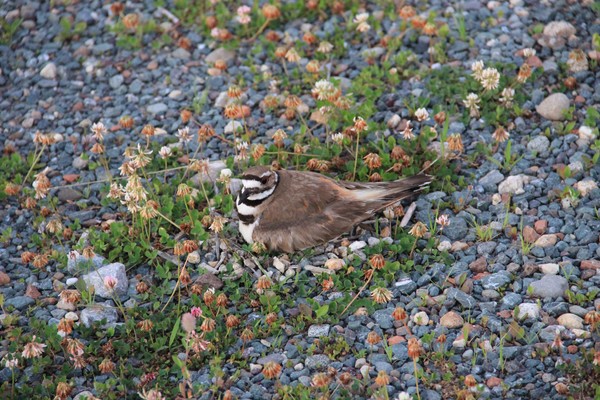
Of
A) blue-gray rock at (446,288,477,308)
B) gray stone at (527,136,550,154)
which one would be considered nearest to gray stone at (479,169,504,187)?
gray stone at (527,136,550,154)

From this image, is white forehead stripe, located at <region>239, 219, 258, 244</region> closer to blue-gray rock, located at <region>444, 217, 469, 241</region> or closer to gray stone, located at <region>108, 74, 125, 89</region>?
blue-gray rock, located at <region>444, 217, 469, 241</region>

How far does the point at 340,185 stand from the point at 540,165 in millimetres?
1869

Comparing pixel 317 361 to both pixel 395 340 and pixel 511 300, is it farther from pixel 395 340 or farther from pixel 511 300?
pixel 511 300

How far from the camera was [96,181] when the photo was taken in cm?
788

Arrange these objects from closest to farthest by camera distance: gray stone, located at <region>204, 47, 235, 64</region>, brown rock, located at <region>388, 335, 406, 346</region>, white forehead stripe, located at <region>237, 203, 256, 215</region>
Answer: brown rock, located at <region>388, 335, 406, 346</region> < white forehead stripe, located at <region>237, 203, 256, 215</region> < gray stone, located at <region>204, 47, 235, 64</region>

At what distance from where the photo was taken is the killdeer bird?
715cm

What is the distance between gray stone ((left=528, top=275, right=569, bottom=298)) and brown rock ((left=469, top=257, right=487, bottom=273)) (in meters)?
0.43

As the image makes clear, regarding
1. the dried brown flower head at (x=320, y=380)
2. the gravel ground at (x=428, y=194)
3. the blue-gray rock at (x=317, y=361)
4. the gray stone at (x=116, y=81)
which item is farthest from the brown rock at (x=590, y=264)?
the gray stone at (x=116, y=81)

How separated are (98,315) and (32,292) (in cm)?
66

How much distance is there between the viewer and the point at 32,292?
696 centimetres

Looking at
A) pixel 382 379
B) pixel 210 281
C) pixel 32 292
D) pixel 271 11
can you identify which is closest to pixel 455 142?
pixel 210 281

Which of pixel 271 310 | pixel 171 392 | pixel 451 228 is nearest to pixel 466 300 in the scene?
pixel 451 228

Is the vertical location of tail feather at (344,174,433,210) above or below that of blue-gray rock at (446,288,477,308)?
above

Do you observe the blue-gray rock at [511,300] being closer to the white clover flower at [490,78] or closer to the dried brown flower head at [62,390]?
the white clover flower at [490,78]
